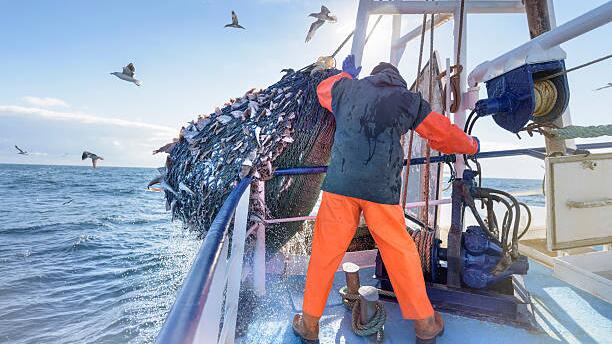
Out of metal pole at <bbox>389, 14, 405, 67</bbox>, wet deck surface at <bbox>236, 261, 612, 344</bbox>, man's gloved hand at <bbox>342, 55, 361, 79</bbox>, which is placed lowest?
wet deck surface at <bbox>236, 261, 612, 344</bbox>

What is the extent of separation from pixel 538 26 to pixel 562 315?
296cm

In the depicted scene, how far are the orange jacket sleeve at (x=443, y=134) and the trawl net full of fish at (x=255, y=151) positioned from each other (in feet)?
4.29

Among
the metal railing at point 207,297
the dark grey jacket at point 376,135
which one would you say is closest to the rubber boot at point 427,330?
the dark grey jacket at point 376,135

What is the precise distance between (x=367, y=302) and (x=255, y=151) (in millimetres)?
1579

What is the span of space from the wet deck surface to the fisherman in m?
0.29

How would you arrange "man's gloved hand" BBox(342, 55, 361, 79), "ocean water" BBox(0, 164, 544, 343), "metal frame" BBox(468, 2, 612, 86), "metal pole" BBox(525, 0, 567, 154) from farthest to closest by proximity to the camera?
1. "ocean water" BBox(0, 164, 544, 343)
2. "metal pole" BBox(525, 0, 567, 154)
3. "man's gloved hand" BBox(342, 55, 361, 79)
4. "metal frame" BBox(468, 2, 612, 86)

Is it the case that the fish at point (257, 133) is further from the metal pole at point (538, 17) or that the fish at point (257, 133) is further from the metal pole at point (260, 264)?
the metal pole at point (538, 17)

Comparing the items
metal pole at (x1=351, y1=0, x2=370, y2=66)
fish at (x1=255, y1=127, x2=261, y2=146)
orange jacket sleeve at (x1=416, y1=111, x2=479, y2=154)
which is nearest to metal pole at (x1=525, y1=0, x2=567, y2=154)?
metal pole at (x1=351, y1=0, x2=370, y2=66)

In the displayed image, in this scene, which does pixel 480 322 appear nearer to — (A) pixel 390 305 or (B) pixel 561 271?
(A) pixel 390 305

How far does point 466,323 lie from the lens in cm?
283

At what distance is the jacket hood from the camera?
7.80 ft

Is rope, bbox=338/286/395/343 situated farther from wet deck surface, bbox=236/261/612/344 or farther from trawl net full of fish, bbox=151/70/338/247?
trawl net full of fish, bbox=151/70/338/247

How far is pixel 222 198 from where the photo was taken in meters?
3.15

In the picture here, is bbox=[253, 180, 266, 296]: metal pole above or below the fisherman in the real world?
below
